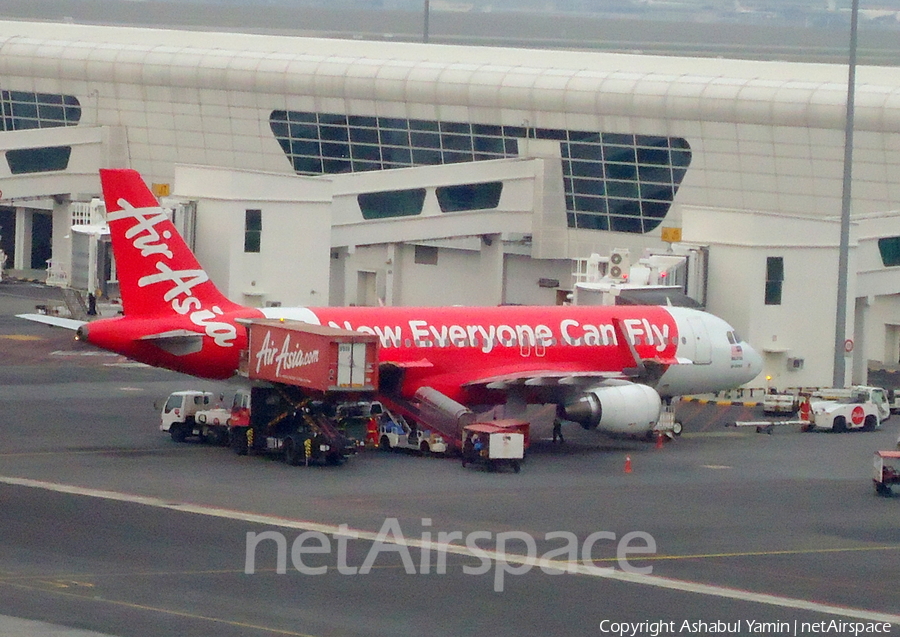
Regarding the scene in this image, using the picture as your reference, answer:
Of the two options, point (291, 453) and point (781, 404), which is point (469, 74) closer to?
point (781, 404)

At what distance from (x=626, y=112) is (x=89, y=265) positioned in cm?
2978

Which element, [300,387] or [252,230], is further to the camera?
[252,230]

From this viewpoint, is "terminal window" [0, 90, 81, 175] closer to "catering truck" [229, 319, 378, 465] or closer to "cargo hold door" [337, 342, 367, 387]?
"catering truck" [229, 319, 378, 465]

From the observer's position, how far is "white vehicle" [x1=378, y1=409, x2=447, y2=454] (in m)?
50.1

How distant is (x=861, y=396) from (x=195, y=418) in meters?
24.2

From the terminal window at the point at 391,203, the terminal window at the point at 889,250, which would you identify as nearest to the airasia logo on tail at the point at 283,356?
the terminal window at the point at 889,250

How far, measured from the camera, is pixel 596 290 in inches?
2657

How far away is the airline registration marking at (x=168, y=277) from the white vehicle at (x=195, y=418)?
2812mm

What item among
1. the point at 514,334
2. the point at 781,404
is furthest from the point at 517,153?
the point at 514,334

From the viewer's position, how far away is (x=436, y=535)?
→ 36344mm

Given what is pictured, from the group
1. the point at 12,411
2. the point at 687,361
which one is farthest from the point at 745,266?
the point at 12,411

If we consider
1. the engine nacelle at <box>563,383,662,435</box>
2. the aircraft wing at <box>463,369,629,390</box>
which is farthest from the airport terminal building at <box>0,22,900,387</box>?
the engine nacelle at <box>563,383,662,435</box>

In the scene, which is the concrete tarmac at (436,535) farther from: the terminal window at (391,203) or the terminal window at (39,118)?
the terminal window at (39,118)

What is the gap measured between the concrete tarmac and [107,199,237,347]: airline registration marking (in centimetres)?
371
